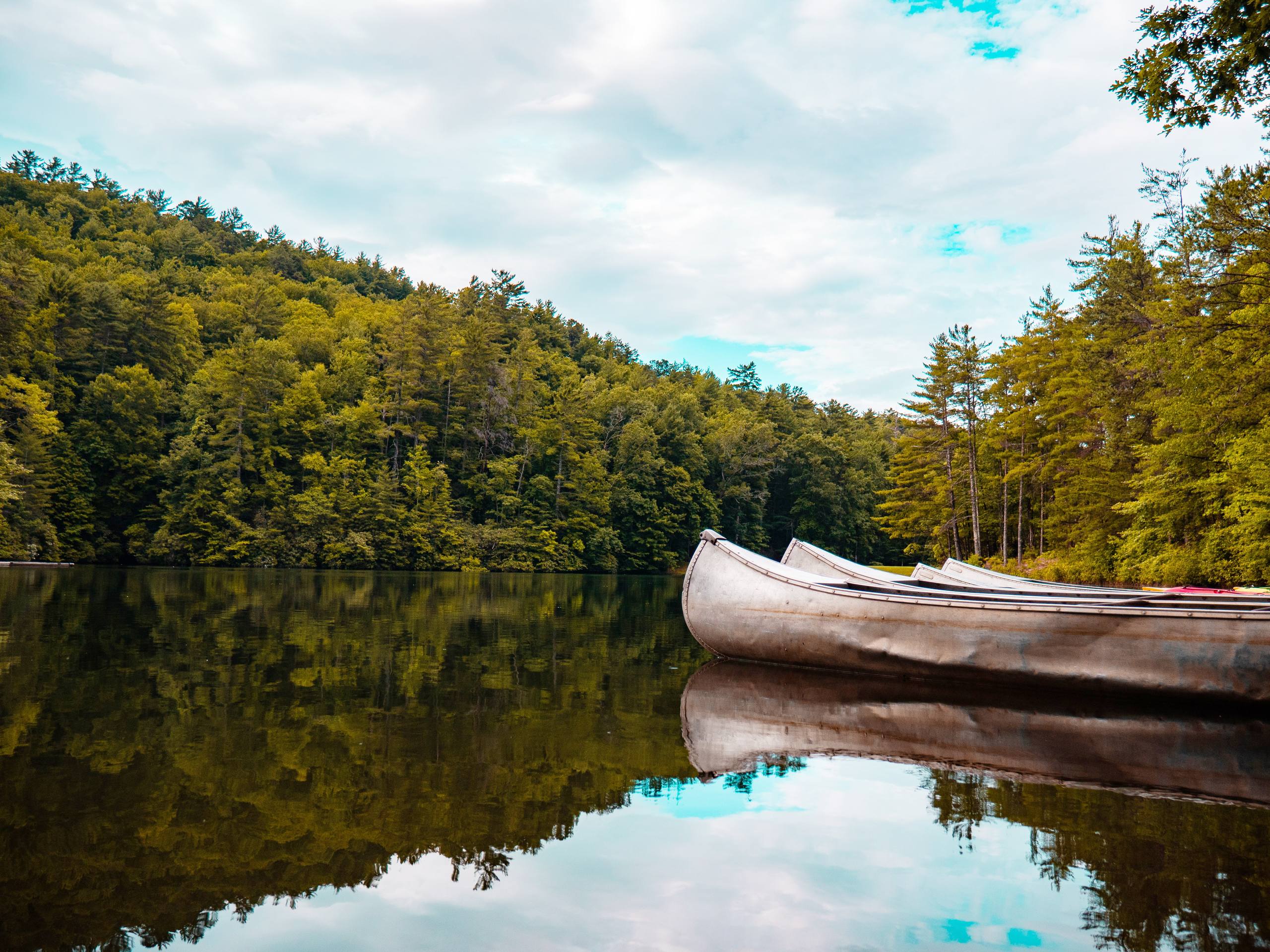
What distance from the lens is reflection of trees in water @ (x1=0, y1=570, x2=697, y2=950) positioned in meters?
3.79

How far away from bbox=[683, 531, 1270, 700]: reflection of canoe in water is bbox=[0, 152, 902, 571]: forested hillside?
108 ft

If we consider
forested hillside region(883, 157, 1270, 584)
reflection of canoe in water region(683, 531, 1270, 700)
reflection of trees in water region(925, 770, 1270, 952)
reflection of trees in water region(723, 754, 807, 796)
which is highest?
forested hillside region(883, 157, 1270, 584)

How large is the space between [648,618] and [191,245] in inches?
3199

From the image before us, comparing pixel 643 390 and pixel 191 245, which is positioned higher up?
pixel 191 245

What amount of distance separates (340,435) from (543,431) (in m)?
14.1

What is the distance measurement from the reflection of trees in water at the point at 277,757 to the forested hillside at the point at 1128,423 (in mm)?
12299

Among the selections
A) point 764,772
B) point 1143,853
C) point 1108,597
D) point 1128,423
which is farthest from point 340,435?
point 1143,853

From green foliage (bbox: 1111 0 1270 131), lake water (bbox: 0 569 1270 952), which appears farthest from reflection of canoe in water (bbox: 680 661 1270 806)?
green foliage (bbox: 1111 0 1270 131)

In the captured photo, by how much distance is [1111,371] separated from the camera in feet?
80.4

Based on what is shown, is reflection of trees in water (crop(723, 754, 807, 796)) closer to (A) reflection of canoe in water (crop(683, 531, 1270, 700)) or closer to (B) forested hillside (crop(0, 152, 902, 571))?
(A) reflection of canoe in water (crop(683, 531, 1270, 700))

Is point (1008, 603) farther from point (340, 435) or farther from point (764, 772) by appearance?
point (340, 435)

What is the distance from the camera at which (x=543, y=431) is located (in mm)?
59250

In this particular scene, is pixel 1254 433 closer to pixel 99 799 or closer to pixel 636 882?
pixel 636 882

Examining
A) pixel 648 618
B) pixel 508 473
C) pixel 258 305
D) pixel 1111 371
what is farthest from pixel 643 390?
pixel 648 618
